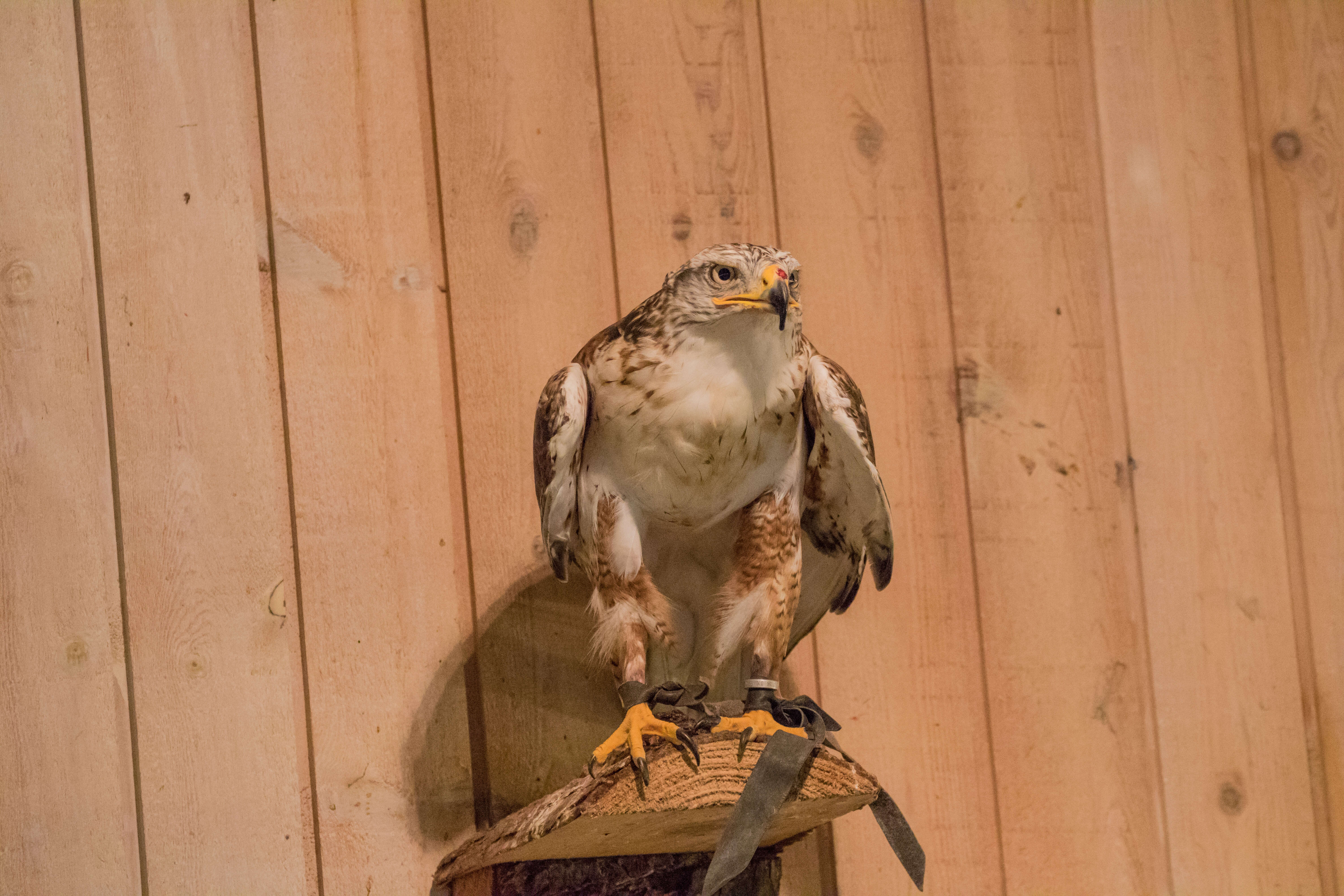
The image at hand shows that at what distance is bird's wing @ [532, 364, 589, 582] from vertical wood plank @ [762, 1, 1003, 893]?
54cm

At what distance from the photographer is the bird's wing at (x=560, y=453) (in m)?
1.70

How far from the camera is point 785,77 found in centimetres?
222

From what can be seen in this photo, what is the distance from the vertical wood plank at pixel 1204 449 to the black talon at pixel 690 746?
41.4 inches

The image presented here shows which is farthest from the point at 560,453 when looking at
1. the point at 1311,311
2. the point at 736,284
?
the point at 1311,311

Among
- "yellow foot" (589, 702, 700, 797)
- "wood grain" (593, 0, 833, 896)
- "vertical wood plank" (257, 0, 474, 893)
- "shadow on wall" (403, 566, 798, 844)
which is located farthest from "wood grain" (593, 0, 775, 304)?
"yellow foot" (589, 702, 700, 797)

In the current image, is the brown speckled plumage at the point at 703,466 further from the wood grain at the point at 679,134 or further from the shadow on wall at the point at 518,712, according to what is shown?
the wood grain at the point at 679,134

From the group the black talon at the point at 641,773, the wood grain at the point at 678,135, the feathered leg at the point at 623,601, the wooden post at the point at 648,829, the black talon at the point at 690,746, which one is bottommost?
the wooden post at the point at 648,829

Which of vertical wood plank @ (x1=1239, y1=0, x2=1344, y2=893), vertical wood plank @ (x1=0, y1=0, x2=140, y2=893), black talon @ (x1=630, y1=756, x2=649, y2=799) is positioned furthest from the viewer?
vertical wood plank @ (x1=1239, y1=0, x2=1344, y2=893)

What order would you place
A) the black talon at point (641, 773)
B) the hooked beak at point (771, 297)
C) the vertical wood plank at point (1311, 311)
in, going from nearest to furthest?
1. the black talon at point (641, 773)
2. the hooked beak at point (771, 297)
3. the vertical wood plank at point (1311, 311)

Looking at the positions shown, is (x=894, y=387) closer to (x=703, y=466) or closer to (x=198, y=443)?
(x=703, y=466)

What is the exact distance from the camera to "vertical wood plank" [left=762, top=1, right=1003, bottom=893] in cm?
208

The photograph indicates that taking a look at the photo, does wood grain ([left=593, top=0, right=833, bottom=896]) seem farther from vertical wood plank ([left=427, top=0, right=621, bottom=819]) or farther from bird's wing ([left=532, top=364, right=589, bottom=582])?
bird's wing ([left=532, top=364, right=589, bottom=582])

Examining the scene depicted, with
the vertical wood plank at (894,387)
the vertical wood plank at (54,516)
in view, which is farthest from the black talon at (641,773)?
the vertical wood plank at (54,516)

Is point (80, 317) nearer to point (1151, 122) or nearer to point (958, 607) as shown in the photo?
point (958, 607)
